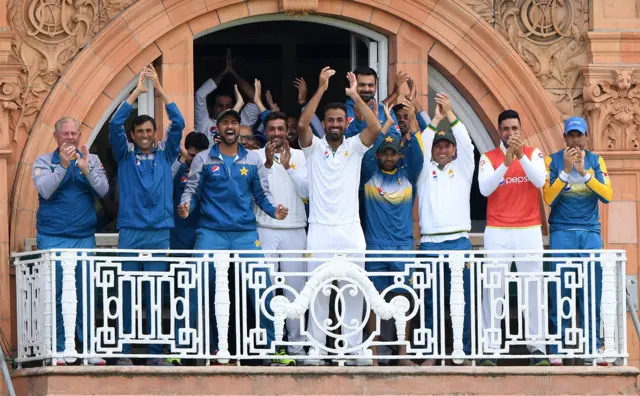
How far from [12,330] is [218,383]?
2378 millimetres

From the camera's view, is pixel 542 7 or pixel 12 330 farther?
pixel 542 7

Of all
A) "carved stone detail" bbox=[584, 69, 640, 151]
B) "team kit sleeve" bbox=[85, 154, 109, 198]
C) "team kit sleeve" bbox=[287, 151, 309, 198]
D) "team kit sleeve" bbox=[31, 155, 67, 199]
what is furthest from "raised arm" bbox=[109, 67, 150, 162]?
"carved stone detail" bbox=[584, 69, 640, 151]

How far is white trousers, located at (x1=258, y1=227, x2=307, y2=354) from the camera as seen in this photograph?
17453 millimetres

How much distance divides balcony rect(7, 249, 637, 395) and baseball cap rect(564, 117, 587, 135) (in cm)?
119

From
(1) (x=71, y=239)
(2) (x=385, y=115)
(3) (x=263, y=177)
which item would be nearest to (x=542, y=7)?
(2) (x=385, y=115)

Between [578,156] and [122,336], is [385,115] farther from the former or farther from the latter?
[122,336]

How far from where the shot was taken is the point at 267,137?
1781 cm

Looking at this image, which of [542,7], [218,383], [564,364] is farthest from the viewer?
[542,7]

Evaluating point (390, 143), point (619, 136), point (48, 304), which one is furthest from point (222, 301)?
point (619, 136)

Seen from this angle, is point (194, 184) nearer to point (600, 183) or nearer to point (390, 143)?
point (390, 143)

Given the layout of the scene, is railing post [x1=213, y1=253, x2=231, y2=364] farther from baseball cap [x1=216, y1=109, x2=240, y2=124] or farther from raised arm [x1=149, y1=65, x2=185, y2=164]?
baseball cap [x1=216, y1=109, x2=240, y2=124]

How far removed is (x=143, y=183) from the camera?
56.6 feet

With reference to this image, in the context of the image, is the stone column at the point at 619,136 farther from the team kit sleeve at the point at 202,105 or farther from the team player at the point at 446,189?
the team kit sleeve at the point at 202,105

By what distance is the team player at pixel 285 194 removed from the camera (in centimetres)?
1769
